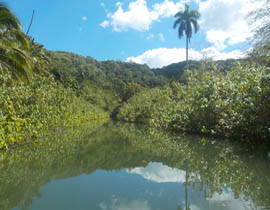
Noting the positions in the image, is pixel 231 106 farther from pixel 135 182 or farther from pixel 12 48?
pixel 12 48

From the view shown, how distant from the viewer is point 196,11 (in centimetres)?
2908

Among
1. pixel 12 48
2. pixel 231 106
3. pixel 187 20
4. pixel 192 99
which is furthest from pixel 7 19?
pixel 187 20

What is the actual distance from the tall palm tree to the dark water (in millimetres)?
5070

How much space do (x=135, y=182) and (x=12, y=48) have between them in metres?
8.27

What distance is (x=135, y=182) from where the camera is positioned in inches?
133

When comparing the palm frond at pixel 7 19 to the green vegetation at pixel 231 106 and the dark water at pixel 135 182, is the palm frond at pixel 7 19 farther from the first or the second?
the green vegetation at pixel 231 106

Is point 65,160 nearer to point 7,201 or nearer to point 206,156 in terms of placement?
point 7,201

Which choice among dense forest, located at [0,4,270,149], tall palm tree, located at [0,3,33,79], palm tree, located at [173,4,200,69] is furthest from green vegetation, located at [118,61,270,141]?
palm tree, located at [173,4,200,69]

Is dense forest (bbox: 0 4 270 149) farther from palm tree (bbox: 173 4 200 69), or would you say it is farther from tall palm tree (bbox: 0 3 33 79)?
palm tree (bbox: 173 4 200 69)

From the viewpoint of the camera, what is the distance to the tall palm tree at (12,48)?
884 cm

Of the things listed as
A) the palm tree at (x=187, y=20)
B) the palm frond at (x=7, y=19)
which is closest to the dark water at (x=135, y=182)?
the palm frond at (x=7, y=19)

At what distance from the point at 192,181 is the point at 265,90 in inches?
156

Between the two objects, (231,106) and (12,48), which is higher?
(12,48)

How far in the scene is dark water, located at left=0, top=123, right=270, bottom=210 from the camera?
8.27ft
